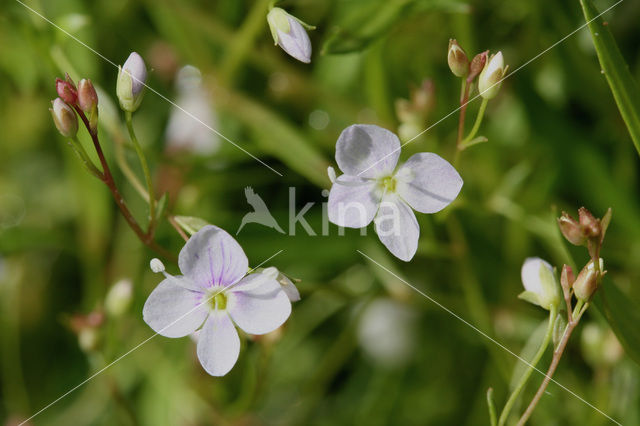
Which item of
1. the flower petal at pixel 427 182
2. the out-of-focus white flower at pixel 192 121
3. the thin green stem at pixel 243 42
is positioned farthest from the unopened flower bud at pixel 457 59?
the out-of-focus white flower at pixel 192 121

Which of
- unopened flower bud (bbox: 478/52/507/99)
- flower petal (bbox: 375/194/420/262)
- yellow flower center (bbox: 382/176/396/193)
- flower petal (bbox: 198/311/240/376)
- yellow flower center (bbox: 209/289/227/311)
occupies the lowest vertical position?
flower petal (bbox: 198/311/240/376)

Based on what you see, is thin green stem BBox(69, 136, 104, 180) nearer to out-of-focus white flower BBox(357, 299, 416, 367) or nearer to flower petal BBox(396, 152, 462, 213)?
flower petal BBox(396, 152, 462, 213)

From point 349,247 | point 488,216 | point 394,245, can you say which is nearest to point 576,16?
point 488,216

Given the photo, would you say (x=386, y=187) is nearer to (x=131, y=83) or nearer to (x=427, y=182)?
(x=427, y=182)

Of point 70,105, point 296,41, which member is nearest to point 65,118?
point 70,105

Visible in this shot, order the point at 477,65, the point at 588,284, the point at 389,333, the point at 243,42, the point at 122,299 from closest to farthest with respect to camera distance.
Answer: the point at 588,284, the point at 477,65, the point at 122,299, the point at 243,42, the point at 389,333

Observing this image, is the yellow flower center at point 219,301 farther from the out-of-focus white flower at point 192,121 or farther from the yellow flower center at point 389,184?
the out-of-focus white flower at point 192,121

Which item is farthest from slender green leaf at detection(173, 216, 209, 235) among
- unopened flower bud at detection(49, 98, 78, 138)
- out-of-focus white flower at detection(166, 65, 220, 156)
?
out-of-focus white flower at detection(166, 65, 220, 156)
